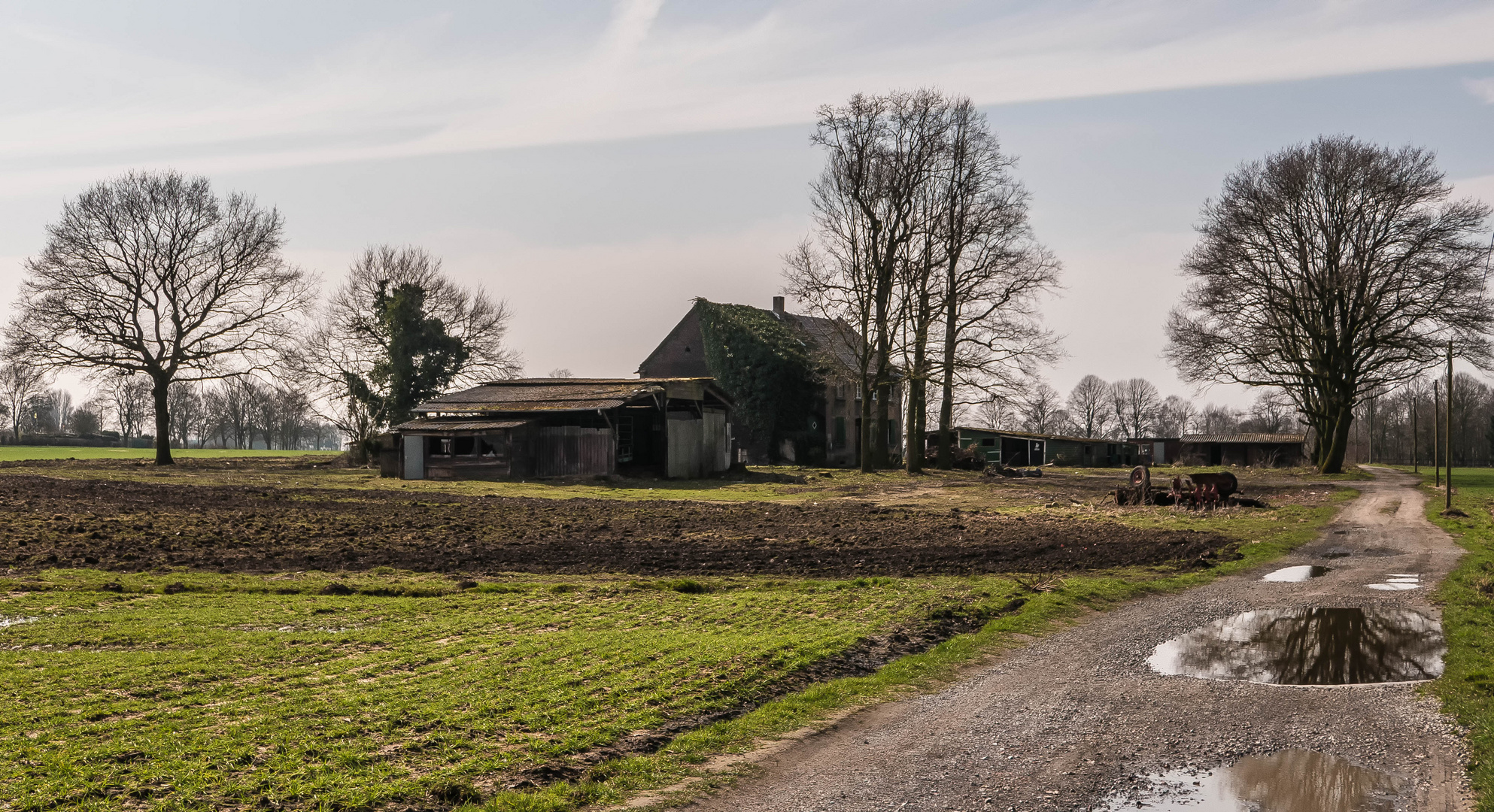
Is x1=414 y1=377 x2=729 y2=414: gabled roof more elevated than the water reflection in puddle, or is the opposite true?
x1=414 y1=377 x2=729 y2=414: gabled roof

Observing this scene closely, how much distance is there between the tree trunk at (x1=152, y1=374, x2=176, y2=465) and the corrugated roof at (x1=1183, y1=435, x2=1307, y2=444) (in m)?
76.5

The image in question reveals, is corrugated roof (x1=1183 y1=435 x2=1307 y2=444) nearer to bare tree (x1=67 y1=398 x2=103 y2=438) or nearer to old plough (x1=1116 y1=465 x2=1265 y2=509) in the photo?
old plough (x1=1116 y1=465 x2=1265 y2=509)

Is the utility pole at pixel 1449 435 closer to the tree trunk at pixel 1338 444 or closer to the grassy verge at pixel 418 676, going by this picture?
the tree trunk at pixel 1338 444

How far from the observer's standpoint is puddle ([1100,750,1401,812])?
285 inches

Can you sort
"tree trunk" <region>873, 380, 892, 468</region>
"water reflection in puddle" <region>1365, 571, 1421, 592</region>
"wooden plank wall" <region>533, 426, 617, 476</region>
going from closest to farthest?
1. "water reflection in puddle" <region>1365, 571, 1421, 592</region>
2. "wooden plank wall" <region>533, 426, 617, 476</region>
3. "tree trunk" <region>873, 380, 892, 468</region>

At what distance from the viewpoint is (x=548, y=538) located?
2416 cm

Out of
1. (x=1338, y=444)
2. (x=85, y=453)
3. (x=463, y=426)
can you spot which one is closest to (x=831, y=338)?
(x=463, y=426)

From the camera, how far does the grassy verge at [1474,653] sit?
8125 millimetres

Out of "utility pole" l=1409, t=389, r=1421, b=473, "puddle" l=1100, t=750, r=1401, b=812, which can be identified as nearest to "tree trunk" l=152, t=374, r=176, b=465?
"puddle" l=1100, t=750, r=1401, b=812

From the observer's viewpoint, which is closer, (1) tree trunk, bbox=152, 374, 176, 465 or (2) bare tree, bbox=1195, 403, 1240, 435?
(1) tree trunk, bbox=152, 374, 176, 465

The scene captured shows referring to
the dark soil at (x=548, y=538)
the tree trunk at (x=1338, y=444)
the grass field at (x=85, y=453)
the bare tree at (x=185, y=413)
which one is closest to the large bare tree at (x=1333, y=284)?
the tree trunk at (x=1338, y=444)

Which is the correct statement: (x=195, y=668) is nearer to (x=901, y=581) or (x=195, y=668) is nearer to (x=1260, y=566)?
(x=901, y=581)

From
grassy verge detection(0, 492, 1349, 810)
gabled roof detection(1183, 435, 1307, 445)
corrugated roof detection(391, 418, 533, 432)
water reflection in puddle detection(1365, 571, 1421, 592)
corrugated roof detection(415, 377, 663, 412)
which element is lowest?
water reflection in puddle detection(1365, 571, 1421, 592)

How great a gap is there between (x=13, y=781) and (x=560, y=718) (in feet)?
12.0
